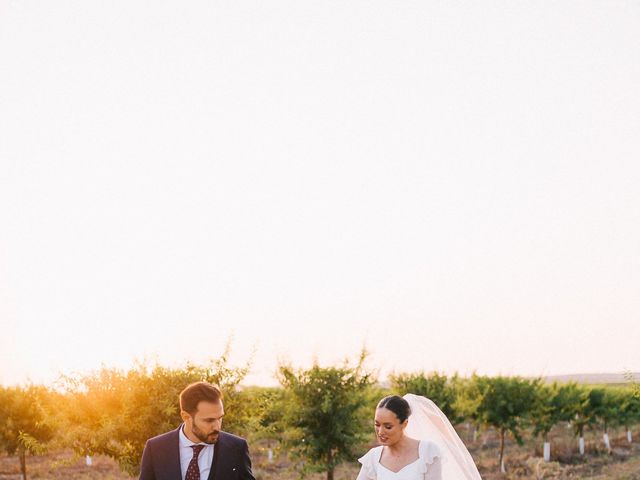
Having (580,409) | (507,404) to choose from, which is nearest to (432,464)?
(507,404)

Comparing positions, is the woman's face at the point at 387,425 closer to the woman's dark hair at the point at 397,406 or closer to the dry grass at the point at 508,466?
the woman's dark hair at the point at 397,406

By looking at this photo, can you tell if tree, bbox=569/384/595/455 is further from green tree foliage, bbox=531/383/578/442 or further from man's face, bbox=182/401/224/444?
man's face, bbox=182/401/224/444

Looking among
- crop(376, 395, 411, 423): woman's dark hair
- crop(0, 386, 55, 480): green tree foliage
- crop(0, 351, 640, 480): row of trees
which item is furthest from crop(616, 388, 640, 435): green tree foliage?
crop(376, 395, 411, 423): woman's dark hair

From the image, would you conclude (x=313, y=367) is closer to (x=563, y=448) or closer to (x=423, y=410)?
(x=423, y=410)

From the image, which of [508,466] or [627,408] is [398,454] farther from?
[627,408]

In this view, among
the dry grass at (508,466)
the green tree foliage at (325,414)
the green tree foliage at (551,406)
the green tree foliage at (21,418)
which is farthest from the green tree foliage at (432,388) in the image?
the green tree foliage at (21,418)

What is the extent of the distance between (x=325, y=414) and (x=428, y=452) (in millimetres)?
13505

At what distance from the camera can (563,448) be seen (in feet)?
122

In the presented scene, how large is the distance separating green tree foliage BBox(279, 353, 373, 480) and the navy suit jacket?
14.1m

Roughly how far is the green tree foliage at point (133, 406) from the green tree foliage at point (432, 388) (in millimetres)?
14779

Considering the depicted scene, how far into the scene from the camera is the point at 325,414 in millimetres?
19531

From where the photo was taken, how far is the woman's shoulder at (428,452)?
6.32 meters

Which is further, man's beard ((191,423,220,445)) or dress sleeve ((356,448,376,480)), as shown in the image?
dress sleeve ((356,448,376,480))

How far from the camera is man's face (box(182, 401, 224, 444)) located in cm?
505
